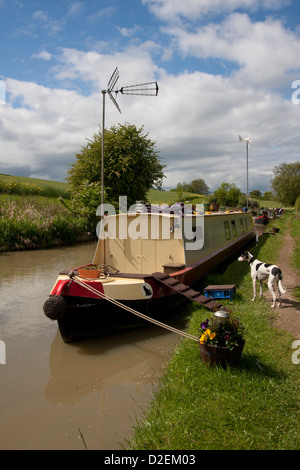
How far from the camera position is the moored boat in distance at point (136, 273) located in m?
6.07

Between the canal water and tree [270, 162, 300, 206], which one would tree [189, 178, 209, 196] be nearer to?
tree [270, 162, 300, 206]

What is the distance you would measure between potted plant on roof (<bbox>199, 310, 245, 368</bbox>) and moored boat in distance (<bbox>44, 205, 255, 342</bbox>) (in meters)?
2.18

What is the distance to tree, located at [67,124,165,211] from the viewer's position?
22.7m

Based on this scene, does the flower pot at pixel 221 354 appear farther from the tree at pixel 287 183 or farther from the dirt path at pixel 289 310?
the tree at pixel 287 183

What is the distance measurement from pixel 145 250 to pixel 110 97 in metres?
3.34

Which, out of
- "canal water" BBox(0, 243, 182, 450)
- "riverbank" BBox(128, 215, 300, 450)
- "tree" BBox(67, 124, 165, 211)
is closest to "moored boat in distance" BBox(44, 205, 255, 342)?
"canal water" BBox(0, 243, 182, 450)

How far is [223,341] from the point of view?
13.5ft

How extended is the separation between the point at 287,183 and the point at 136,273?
189 feet

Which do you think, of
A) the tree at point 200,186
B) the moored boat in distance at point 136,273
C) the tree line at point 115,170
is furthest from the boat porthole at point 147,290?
the tree at point 200,186

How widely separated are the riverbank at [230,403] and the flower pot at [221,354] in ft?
0.32
